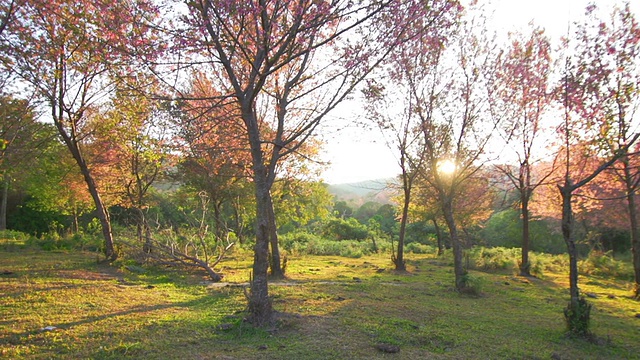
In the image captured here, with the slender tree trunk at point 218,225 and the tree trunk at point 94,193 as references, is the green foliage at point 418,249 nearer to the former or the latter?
the slender tree trunk at point 218,225

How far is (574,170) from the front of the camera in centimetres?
908

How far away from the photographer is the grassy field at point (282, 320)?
4.60m

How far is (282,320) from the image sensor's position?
5.70m

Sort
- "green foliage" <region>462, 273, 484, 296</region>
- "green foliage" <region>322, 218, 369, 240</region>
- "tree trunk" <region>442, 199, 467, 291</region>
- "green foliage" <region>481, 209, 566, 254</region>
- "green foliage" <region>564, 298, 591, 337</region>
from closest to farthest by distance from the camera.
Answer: "green foliage" <region>564, 298, 591, 337</region>, "green foliage" <region>462, 273, 484, 296</region>, "tree trunk" <region>442, 199, 467, 291</region>, "green foliage" <region>481, 209, 566, 254</region>, "green foliage" <region>322, 218, 369, 240</region>

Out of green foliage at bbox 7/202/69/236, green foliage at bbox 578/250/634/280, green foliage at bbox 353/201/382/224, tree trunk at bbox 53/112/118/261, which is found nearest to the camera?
tree trunk at bbox 53/112/118/261

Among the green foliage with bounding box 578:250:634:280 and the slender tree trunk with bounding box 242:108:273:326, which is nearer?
the slender tree trunk with bounding box 242:108:273:326

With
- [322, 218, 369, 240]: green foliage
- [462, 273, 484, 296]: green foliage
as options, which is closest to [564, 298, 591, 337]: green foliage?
[462, 273, 484, 296]: green foliage

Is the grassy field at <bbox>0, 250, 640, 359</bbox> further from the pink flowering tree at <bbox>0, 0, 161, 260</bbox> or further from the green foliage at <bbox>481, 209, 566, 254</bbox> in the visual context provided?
the green foliage at <bbox>481, 209, 566, 254</bbox>

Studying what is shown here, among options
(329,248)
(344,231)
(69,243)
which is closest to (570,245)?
(69,243)

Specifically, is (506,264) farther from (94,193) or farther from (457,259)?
(94,193)

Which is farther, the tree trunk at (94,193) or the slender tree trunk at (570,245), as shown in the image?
the tree trunk at (94,193)

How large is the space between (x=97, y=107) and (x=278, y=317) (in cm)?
966

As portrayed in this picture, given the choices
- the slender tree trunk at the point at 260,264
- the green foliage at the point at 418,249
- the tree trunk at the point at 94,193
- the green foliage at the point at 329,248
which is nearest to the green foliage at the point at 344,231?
the green foliage at the point at 418,249

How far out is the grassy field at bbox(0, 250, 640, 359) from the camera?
4598mm
